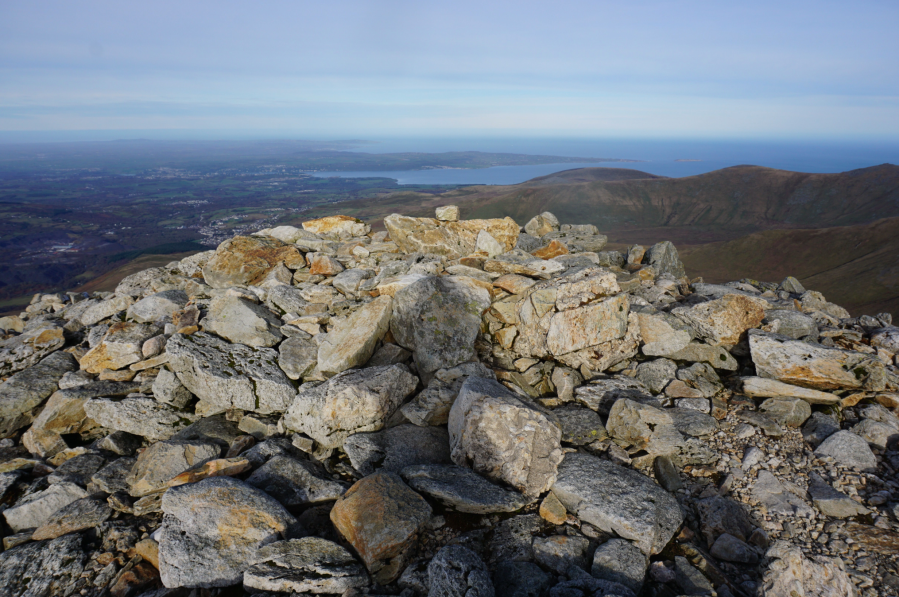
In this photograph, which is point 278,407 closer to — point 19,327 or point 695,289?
point 695,289

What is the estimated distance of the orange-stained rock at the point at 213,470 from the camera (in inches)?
277

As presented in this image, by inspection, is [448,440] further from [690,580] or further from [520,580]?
[690,580]

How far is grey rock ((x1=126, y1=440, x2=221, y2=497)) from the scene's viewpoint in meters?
7.51

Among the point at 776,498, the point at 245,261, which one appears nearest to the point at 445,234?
the point at 245,261

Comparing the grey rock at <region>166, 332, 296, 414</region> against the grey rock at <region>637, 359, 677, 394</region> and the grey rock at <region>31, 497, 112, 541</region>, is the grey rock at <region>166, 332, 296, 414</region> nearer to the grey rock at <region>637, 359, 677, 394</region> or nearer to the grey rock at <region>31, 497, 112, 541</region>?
the grey rock at <region>31, 497, 112, 541</region>

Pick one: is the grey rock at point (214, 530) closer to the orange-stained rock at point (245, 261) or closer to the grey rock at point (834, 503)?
the grey rock at point (834, 503)

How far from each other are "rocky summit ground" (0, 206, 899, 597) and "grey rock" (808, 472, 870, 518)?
5 centimetres

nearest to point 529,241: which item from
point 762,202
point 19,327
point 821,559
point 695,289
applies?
point 695,289

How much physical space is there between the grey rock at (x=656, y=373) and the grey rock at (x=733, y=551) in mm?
3786

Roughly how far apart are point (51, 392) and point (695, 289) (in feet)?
62.5

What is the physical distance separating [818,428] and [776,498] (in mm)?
2509

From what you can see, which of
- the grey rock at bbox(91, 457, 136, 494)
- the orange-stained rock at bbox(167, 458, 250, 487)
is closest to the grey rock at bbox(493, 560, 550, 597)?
the orange-stained rock at bbox(167, 458, 250, 487)

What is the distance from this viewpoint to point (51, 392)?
1095cm

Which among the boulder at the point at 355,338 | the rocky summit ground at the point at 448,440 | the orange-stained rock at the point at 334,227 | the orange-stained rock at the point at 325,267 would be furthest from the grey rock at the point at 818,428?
the orange-stained rock at the point at 334,227
